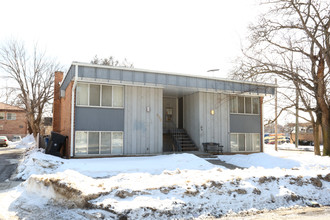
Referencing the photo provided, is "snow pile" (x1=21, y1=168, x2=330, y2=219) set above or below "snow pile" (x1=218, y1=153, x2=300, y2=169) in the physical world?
above

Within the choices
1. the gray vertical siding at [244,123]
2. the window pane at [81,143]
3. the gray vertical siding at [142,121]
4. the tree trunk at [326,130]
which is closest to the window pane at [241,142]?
the gray vertical siding at [244,123]

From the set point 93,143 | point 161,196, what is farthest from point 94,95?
point 161,196

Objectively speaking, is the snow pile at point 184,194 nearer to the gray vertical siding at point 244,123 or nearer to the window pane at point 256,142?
the gray vertical siding at point 244,123

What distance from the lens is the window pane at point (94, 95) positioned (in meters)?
14.1

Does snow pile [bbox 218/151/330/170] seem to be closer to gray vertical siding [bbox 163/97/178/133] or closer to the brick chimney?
gray vertical siding [bbox 163/97/178/133]

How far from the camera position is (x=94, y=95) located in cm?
1420

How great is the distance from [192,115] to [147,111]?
12.5 ft

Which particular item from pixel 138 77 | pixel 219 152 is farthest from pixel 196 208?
pixel 219 152

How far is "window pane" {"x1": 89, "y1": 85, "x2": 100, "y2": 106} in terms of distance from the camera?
14.1 metres

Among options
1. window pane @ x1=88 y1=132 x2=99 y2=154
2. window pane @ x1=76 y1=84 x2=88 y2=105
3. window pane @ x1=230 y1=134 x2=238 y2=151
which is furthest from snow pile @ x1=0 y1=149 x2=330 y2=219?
window pane @ x1=230 y1=134 x2=238 y2=151

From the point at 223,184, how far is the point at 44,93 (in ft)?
96.1

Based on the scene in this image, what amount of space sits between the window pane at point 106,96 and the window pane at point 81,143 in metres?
2.04

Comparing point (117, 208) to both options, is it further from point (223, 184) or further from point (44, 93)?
point (44, 93)

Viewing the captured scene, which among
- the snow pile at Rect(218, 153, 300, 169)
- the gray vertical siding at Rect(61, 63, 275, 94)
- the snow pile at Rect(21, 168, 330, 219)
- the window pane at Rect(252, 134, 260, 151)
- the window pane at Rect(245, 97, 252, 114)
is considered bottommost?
the snow pile at Rect(218, 153, 300, 169)
